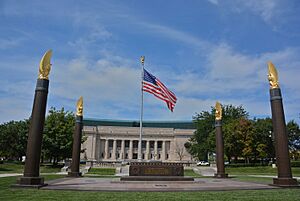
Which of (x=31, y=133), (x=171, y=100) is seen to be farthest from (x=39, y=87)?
(x=171, y=100)

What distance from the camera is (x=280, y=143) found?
1705 cm

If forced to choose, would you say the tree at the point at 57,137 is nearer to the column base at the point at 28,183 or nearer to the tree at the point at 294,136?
the column base at the point at 28,183

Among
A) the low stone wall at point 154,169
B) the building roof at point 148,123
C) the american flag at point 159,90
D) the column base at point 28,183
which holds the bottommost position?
the column base at point 28,183

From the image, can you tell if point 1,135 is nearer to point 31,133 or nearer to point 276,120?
point 31,133

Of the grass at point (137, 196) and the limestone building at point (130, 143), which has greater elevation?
the limestone building at point (130, 143)

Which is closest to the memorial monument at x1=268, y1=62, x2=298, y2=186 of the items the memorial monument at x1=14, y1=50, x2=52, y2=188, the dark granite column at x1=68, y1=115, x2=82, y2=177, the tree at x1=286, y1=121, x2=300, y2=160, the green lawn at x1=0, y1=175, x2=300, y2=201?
the green lawn at x1=0, y1=175, x2=300, y2=201

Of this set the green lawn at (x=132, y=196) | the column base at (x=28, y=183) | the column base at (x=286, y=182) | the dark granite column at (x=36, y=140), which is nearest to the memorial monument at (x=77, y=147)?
the dark granite column at (x=36, y=140)

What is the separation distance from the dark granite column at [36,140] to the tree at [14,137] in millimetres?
41869

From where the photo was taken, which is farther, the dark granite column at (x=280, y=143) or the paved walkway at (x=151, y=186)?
the dark granite column at (x=280, y=143)

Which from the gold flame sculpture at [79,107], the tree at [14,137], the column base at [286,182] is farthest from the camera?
the tree at [14,137]

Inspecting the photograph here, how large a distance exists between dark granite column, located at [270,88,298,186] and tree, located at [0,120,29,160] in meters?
48.7

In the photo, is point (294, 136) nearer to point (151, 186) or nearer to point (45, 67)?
point (151, 186)

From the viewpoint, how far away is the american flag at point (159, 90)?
2781 cm

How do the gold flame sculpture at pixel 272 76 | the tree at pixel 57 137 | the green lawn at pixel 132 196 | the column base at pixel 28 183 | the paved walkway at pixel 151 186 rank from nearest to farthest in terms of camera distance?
1. the green lawn at pixel 132 196
2. the paved walkway at pixel 151 186
3. the column base at pixel 28 183
4. the gold flame sculpture at pixel 272 76
5. the tree at pixel 57 137
